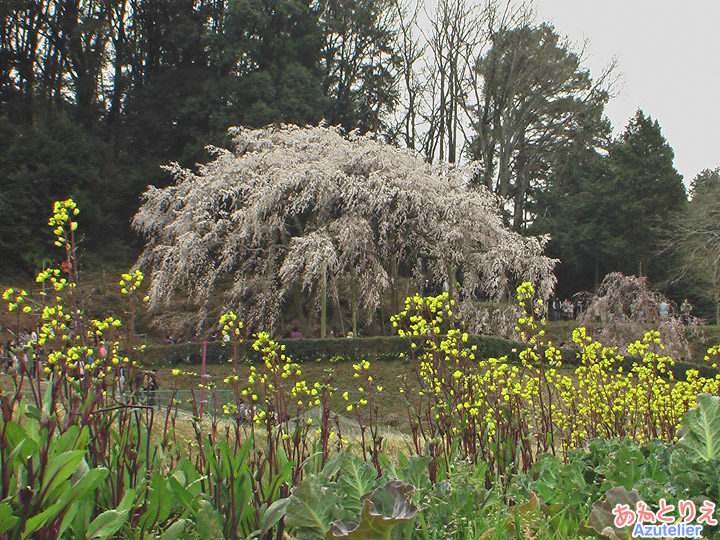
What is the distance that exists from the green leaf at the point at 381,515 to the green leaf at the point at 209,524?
0.34 m

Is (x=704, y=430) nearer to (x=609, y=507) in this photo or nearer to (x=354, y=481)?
(x=609, y=507)

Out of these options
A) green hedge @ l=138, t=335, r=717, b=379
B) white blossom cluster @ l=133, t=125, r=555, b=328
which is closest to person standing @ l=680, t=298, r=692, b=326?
white blossom cluster @ l=133, t=125, r=555, b=328

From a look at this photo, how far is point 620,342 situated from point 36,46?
1042 inches

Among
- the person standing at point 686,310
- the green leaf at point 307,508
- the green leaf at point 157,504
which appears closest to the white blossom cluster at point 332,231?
the person standing at point 686,310

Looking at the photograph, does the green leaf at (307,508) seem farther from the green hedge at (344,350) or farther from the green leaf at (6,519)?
the green hedge at (344,350)

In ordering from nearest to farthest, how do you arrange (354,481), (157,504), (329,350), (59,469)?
(59,469)
(157,504)
(354,481)
(329,350)

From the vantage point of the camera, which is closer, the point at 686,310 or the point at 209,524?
the point at 209,524

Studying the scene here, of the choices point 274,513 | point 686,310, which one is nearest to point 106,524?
point 274,513

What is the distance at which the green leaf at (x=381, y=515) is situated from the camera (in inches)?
57.3

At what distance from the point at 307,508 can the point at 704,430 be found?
1303 millimetres

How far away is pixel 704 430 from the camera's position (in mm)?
2088

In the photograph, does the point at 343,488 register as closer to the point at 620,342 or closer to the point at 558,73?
the point at 620,342

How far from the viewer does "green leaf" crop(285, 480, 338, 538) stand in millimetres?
1666

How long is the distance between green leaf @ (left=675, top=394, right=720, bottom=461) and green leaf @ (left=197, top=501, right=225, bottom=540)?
1432 mm
